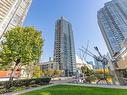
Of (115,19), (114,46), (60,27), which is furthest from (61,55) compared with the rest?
(115,19)

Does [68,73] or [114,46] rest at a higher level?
[114,46]

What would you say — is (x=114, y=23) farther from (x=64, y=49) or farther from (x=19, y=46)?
(x=19, y=46)

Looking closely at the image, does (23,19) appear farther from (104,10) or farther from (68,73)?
(104,10)

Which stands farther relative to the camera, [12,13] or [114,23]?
[114,23]

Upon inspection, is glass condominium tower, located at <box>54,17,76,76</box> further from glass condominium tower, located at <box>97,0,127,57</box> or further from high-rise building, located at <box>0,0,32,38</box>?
high-rise building, located at <box>0,0,32,38</box>

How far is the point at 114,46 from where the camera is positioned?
13475 cm

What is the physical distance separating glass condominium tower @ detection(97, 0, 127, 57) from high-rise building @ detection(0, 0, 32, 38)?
80.8 metres

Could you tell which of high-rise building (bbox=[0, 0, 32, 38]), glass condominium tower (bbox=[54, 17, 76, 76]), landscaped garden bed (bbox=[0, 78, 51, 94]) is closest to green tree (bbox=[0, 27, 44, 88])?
landscaped garden bed (bbox=[0, 78, 51, 94])

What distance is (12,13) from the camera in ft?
342

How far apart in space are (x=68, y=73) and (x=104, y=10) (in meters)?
79.5

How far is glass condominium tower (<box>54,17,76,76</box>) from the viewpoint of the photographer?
153125 mm

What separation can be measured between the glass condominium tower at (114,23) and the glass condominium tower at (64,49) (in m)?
42.8

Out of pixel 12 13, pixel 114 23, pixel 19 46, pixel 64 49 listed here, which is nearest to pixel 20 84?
pixel 19 46

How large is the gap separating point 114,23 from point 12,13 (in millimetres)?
94919
